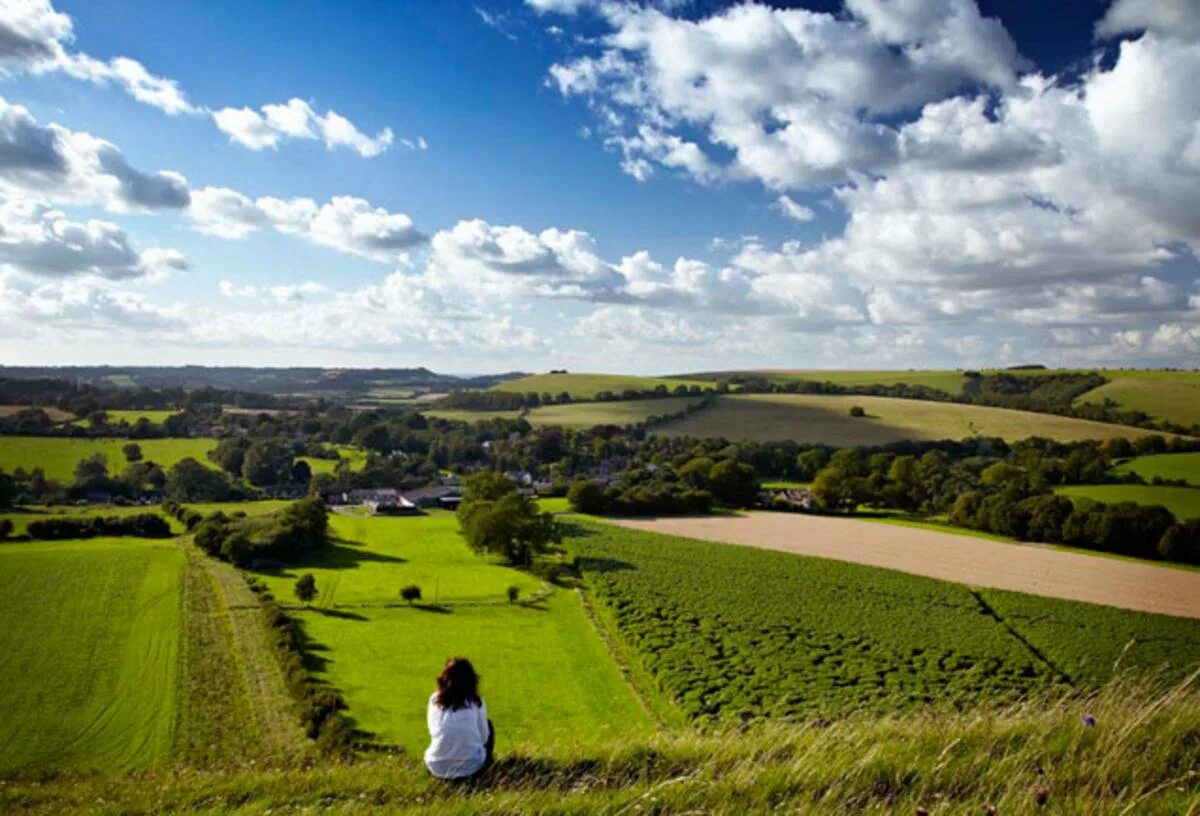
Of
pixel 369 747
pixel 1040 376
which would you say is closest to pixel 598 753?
pixel 369 747

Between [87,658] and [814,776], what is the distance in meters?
35.3

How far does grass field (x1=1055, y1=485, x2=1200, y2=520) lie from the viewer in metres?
55.9

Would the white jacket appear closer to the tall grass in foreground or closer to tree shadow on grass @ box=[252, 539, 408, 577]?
the tall grass in foreground

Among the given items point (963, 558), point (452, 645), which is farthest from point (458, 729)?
Answer: point (963, 558)

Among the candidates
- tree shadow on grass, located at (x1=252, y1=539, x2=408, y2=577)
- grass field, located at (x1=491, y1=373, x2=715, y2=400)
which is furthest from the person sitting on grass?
grass field, located at (x1=491, y1=373, x2=715, y2=400)

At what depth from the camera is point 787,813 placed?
194 inches

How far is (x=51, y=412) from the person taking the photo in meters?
105

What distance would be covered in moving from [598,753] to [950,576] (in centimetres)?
4817

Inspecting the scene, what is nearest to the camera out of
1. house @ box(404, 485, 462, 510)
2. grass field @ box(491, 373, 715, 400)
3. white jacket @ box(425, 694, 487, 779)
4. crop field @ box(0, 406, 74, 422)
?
white jacket @ box(425, 694, 487, 779)

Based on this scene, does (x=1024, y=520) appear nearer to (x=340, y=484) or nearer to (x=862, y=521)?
(x=862, y=521)

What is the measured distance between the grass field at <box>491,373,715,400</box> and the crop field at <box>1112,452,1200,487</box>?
101m

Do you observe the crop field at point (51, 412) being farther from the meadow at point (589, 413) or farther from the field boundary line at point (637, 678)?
the field boundary line at point (637, 678)

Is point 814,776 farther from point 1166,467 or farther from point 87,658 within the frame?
point 1166,467

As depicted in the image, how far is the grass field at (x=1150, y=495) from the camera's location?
55.9 metres
